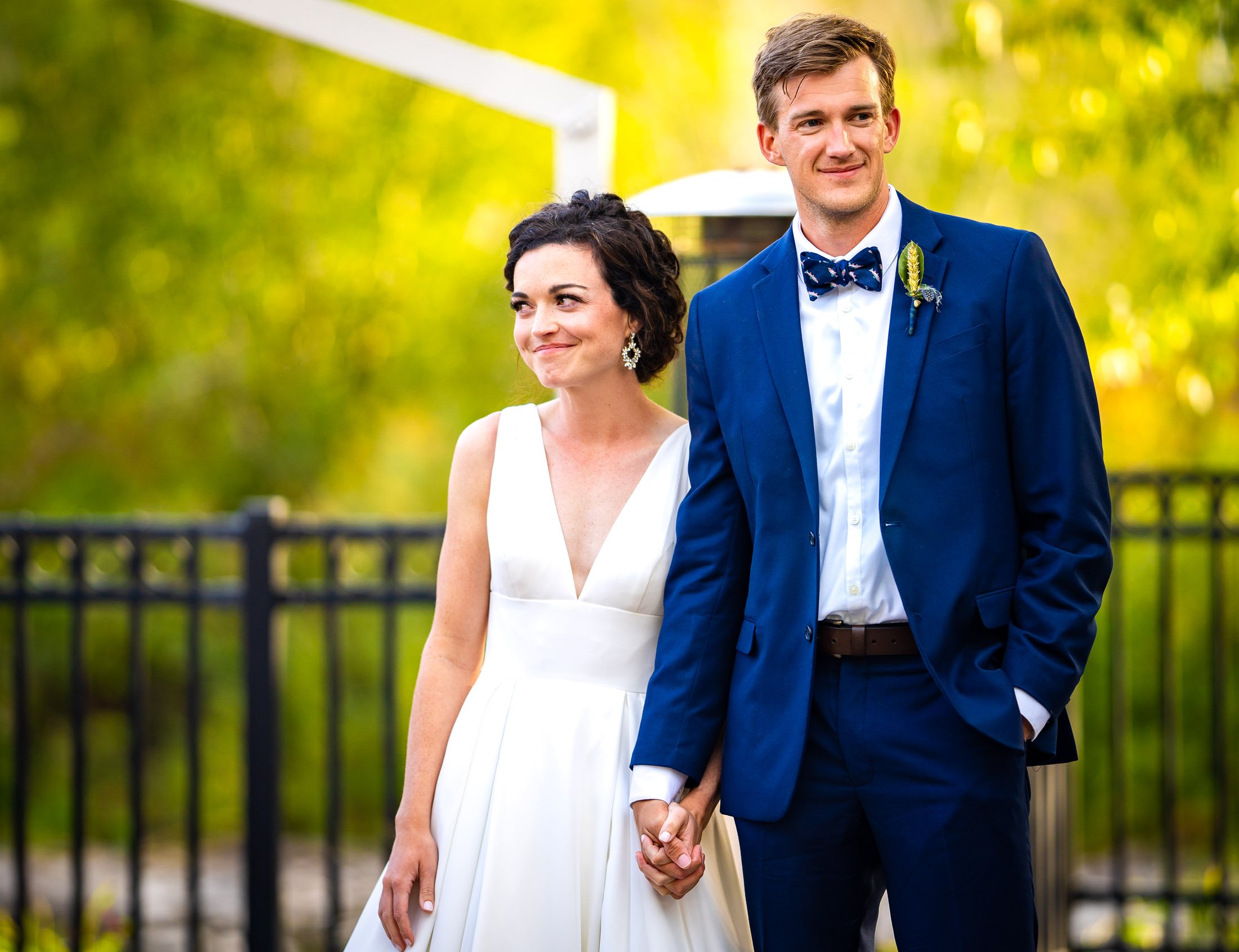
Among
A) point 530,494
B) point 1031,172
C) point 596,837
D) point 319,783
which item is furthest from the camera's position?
point 319,783

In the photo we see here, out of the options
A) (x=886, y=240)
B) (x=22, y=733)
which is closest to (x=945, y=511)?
(x=886, y=240)

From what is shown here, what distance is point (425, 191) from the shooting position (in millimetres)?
8656

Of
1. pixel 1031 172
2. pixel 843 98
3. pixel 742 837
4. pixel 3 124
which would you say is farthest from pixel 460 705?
pixel 3 124

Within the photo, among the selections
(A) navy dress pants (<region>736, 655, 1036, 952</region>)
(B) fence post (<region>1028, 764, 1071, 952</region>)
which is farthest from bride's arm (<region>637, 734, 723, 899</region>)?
(B) fence post (<region>1028, 764, 1071, 952</region>)

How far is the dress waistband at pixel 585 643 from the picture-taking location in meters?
2.48

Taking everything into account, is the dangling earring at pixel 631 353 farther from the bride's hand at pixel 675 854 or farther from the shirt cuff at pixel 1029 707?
the shirt cuff at pixel 1029 707

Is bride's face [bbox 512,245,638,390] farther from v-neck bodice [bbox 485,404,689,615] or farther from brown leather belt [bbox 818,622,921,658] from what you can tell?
brown leather belt [bbox 818,622,921,658]

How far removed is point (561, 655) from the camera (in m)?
2.50

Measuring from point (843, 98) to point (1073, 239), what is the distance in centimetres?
735

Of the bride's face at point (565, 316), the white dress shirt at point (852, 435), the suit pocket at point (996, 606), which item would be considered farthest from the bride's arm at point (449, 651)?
the suit pocket at point (996, 606)

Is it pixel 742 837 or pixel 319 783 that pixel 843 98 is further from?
pixel 319 783

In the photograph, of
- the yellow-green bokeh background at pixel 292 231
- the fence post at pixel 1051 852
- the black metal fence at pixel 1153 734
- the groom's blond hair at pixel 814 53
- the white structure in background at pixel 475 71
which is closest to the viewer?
the groom's blond hair at pixel 814 53

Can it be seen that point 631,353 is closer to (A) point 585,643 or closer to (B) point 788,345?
(B) point 788,345

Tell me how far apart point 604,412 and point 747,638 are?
66 cm
